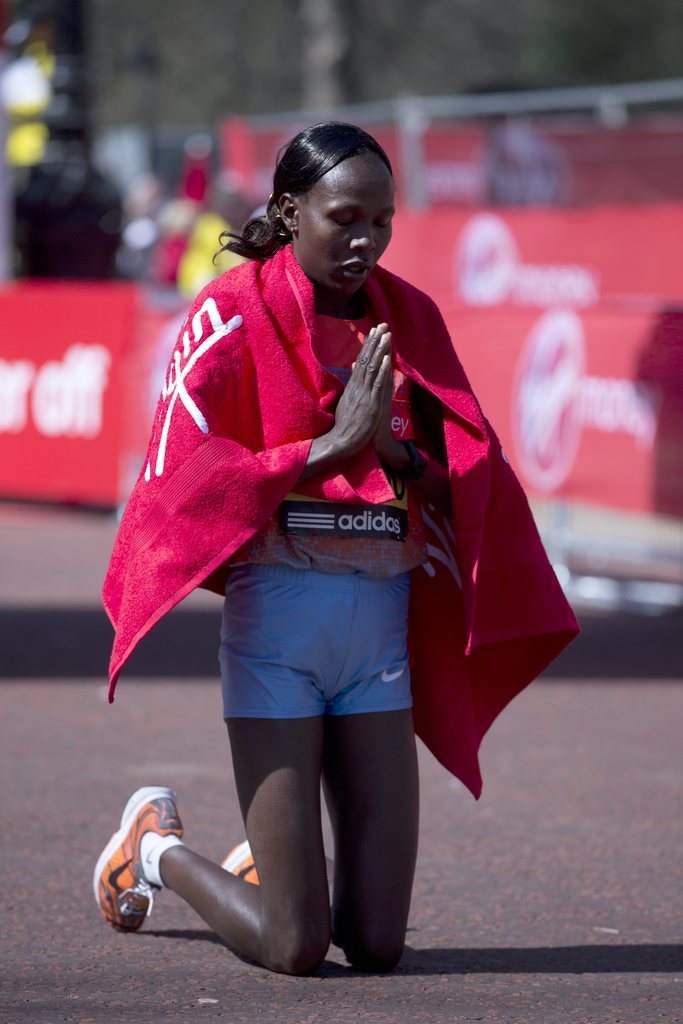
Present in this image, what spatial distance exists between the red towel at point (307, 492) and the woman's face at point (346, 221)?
8 centimetres

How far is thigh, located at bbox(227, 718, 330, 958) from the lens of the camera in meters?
3.76

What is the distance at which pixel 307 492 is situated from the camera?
379 cm

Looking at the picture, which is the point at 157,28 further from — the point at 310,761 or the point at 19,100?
the point at 310,761

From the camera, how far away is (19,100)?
70.2 feet

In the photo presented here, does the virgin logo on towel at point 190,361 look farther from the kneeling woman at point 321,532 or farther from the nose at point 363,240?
the nose at point 363,240

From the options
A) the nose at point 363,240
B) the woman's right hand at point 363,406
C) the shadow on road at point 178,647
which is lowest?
the shadow on road at point 178,647

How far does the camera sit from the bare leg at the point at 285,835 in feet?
12.3

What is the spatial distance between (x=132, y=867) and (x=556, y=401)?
5423 millimetres

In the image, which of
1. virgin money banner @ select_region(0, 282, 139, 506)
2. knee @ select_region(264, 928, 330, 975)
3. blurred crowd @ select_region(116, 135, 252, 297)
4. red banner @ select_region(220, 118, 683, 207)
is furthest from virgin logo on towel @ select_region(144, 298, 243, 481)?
red banner @ select_region(220, 118, 683, 207)

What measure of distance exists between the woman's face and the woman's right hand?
0.15 meters

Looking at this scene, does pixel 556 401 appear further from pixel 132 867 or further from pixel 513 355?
pixel 132 867

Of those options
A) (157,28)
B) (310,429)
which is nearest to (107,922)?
(310,429)

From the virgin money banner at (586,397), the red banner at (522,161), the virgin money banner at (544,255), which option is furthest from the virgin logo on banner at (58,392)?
the virgin money banner at (586,397)

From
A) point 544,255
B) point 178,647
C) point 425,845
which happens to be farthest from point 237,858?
point 544,255
